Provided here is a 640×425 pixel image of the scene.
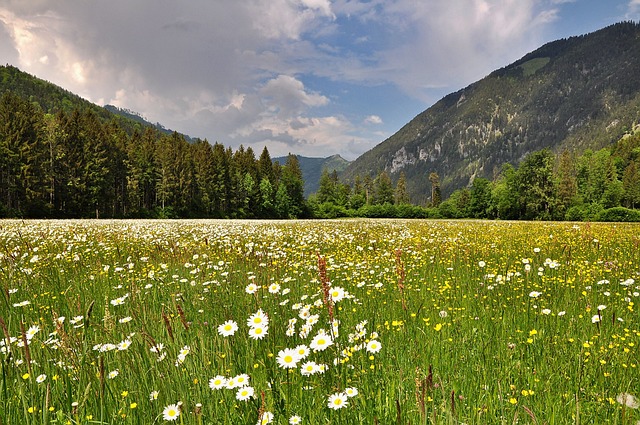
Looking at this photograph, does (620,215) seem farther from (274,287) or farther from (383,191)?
(274,287)

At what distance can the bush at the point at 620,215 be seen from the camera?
52181 millimetres

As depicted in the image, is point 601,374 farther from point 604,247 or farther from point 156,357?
point 604,247

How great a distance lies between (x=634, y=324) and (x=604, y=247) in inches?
288

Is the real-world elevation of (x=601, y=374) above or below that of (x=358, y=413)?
below

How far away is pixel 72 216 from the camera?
54.8 m

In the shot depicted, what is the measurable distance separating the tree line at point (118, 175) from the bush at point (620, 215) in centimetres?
6203

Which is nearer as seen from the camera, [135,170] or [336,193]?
[135,170]

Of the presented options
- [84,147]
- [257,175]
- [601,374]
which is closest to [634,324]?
[601,374]

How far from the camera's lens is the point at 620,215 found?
178 ft

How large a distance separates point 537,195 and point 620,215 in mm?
17900

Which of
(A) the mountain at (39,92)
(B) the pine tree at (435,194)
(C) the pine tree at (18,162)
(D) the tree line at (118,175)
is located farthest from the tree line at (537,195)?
(A) the mountain at (39,92)

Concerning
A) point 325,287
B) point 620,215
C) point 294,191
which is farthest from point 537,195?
point 325,287

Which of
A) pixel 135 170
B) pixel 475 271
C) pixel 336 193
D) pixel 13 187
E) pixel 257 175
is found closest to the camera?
pixel 475 271

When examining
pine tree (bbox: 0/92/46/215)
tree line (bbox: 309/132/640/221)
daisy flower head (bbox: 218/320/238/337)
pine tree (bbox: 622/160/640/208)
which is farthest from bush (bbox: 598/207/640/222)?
pine tree (bbox: 0/92/46/215)
